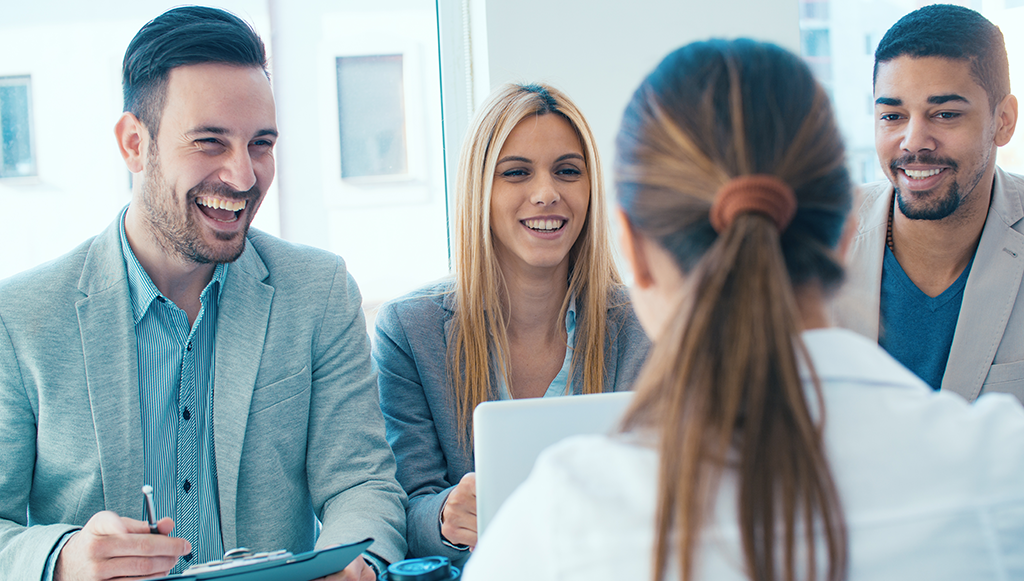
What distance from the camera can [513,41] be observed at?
2404 millimetres

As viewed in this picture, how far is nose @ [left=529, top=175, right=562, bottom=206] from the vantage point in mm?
1814

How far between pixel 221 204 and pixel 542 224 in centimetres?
76

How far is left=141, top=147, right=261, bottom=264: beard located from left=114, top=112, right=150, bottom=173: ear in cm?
4

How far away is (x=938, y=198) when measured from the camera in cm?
201

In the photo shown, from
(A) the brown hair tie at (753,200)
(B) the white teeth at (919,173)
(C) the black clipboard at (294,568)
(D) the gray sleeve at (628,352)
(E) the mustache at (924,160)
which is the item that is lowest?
(C) the black clipboard at (294,568)

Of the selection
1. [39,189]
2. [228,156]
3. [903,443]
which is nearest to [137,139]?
[228,156]

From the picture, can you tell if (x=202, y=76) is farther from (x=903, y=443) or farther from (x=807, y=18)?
(x=807, y=18)

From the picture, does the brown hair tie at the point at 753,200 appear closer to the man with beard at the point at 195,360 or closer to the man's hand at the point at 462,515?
the man's hand at the point at 462,515

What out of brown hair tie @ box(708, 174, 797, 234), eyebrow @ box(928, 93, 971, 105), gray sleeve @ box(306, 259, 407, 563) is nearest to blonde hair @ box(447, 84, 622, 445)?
gray sleeve @ box(306, 259, 407, 563)

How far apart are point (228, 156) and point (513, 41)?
116cm

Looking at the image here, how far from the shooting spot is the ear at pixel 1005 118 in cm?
208

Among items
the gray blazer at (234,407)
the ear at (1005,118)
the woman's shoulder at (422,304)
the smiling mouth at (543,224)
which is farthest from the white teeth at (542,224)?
the ear at (1005,118)

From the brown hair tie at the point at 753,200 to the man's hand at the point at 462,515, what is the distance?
0.91 m

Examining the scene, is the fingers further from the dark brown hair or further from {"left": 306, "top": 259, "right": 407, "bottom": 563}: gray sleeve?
the dark brown hair
